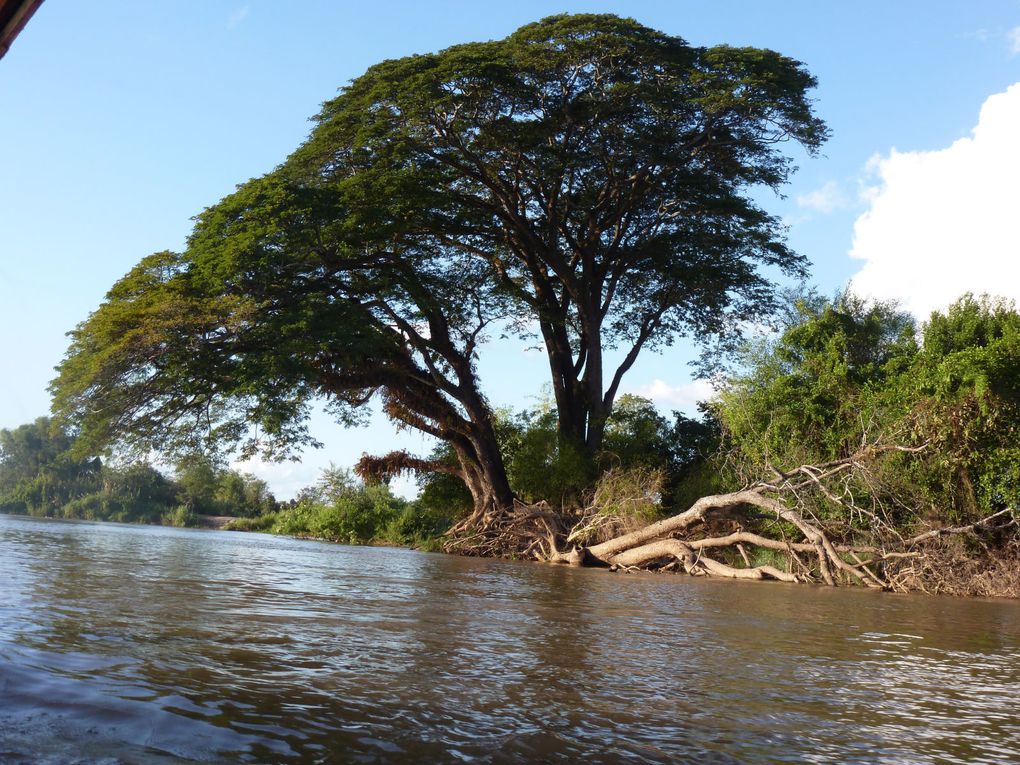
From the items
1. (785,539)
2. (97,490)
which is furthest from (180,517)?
Result: (785,539)

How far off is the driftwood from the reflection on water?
227 inches

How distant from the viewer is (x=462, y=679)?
5.08 meters

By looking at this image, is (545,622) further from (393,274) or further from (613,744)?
(393,274)

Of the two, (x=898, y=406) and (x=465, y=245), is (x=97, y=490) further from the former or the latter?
(x=898, y=406)

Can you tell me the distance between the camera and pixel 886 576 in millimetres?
16062

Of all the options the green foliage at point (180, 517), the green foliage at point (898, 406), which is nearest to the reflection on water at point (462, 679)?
the green foliage at point (898, 406)

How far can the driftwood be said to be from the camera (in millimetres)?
15945

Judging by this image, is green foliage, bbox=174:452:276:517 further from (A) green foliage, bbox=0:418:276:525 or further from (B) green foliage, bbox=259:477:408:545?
(B) green foliage, bbox=259:477:408:545

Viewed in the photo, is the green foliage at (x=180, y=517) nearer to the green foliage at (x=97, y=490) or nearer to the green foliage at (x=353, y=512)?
the green foliage at (x=97, y=490)

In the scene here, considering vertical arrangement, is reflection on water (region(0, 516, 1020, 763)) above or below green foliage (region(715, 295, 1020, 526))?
below

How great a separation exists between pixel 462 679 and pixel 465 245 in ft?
64.0

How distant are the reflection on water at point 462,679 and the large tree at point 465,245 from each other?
9.23 meters

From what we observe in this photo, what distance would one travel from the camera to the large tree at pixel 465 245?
18.8 metres

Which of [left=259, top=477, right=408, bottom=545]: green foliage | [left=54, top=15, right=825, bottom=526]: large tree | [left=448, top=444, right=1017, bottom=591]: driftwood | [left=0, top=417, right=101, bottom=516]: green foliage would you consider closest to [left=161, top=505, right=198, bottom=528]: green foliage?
[left=0, top=417, right=101, bottom=516]: green foliage
